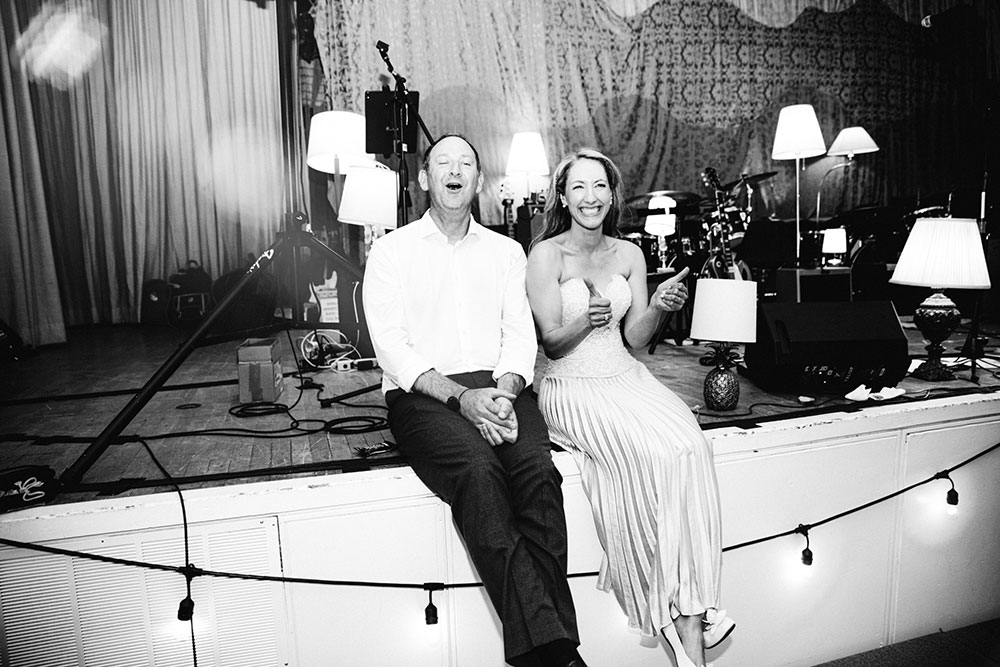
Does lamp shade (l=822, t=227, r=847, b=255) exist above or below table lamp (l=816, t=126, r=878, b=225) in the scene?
below

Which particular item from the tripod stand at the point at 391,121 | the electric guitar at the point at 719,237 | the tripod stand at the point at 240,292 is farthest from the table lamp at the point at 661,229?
the tripod stand at the point at 240,292

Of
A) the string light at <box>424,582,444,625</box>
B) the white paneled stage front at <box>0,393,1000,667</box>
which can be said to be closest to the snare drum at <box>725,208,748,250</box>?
the white paneled stage front at <box>0,393,1000,667</box>

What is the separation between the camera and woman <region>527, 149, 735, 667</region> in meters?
1.65

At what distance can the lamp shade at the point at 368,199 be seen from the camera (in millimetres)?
3541

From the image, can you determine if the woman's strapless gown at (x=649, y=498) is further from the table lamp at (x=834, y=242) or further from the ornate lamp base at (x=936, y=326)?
the table lamp at (x=834, y=242)

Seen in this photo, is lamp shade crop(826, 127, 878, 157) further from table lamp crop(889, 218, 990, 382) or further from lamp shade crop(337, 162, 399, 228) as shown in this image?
lamp shade crop(337, 162, 399, 228)

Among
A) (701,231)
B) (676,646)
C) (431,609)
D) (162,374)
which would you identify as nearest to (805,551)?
(676,646)

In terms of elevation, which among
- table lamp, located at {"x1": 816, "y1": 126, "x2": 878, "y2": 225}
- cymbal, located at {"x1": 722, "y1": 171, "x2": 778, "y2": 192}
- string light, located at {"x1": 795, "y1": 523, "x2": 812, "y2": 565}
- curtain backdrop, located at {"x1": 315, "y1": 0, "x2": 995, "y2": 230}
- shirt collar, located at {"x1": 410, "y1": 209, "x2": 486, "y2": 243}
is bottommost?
string light, located at {"x1": 795, "y1": 523, "x2": 812, "y2": 565}

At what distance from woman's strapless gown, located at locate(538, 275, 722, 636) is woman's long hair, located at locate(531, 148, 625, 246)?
2.04 ft

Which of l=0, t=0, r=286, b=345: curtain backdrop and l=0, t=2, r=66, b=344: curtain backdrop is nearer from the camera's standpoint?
l=0, t=2, r=66, b=344: curtain backdrop

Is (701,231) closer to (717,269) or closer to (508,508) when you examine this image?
(717,269)

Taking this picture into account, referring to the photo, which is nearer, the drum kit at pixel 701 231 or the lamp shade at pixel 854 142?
the drum kit at pixel 701 231

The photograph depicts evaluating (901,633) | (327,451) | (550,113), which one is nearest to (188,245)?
(550,113)

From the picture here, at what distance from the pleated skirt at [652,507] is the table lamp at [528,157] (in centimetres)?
392
